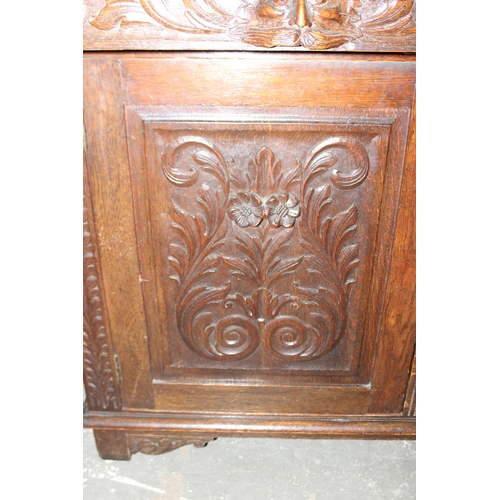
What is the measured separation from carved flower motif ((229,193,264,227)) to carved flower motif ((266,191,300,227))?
0.06 feet

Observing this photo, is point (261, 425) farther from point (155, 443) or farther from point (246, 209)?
point (246, 209)

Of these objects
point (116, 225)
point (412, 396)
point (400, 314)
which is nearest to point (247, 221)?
point (116, 225)

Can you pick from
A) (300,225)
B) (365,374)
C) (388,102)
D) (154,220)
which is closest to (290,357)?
(365,374)

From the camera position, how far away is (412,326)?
2.89 feet

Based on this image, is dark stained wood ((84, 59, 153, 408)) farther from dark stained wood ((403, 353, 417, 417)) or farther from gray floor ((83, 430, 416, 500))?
dark stained wood ((403, 353, 417, 417))

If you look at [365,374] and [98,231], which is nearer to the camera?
[98,231]

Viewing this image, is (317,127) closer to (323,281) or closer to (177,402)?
(323,281)

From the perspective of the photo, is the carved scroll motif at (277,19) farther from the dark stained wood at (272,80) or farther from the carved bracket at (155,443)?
the carved bracket at (155,443)

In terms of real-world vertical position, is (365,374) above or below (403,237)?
below

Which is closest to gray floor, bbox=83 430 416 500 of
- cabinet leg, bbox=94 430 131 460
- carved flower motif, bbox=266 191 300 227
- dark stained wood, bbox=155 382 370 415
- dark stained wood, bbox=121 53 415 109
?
cabinet leg, bbox=94 430 131 460

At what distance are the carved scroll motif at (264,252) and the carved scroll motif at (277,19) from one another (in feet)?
0.55

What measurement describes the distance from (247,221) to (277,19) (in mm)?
328

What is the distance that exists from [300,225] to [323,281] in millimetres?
121

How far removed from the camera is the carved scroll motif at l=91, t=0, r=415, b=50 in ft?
2.22
